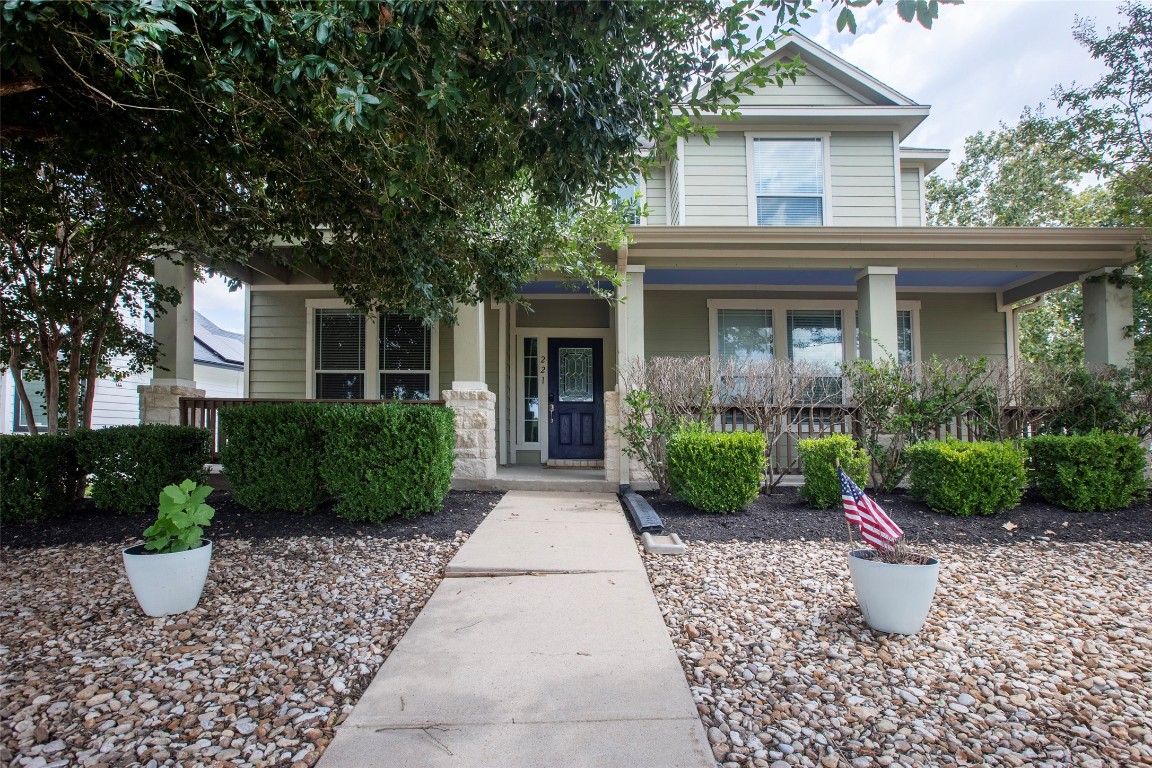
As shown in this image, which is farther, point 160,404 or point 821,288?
point 821,288

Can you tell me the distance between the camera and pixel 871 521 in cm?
305

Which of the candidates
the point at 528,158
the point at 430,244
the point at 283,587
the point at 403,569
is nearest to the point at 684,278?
the point at 430,244

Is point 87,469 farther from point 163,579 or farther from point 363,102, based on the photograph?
point 363,102

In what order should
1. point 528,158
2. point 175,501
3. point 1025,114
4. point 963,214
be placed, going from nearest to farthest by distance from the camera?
point 175,501 → point 528,158 → point 1025,114 → point 963,214

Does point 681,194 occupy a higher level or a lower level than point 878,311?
higher

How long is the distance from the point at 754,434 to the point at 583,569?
2474 mm

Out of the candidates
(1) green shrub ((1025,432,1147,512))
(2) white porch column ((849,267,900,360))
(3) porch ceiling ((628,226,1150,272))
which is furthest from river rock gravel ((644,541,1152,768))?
(3) porch ceiling ((628,226,1150,272))

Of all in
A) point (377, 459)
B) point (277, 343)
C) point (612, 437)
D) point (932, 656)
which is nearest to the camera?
point (932, 656)

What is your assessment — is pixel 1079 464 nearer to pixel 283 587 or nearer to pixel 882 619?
pixel 882 619

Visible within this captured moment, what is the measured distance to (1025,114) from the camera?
10.6 meters

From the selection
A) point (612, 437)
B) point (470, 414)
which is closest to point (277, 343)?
point (470, 414)

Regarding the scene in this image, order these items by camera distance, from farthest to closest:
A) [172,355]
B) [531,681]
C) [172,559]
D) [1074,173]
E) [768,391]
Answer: [1074,173] → [172,355] → [768,391] → [172,559] → [531,681]

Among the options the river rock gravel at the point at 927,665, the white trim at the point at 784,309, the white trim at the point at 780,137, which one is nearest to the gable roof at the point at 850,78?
the white trim at the point at 780,137

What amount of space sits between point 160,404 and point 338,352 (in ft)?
8.15
